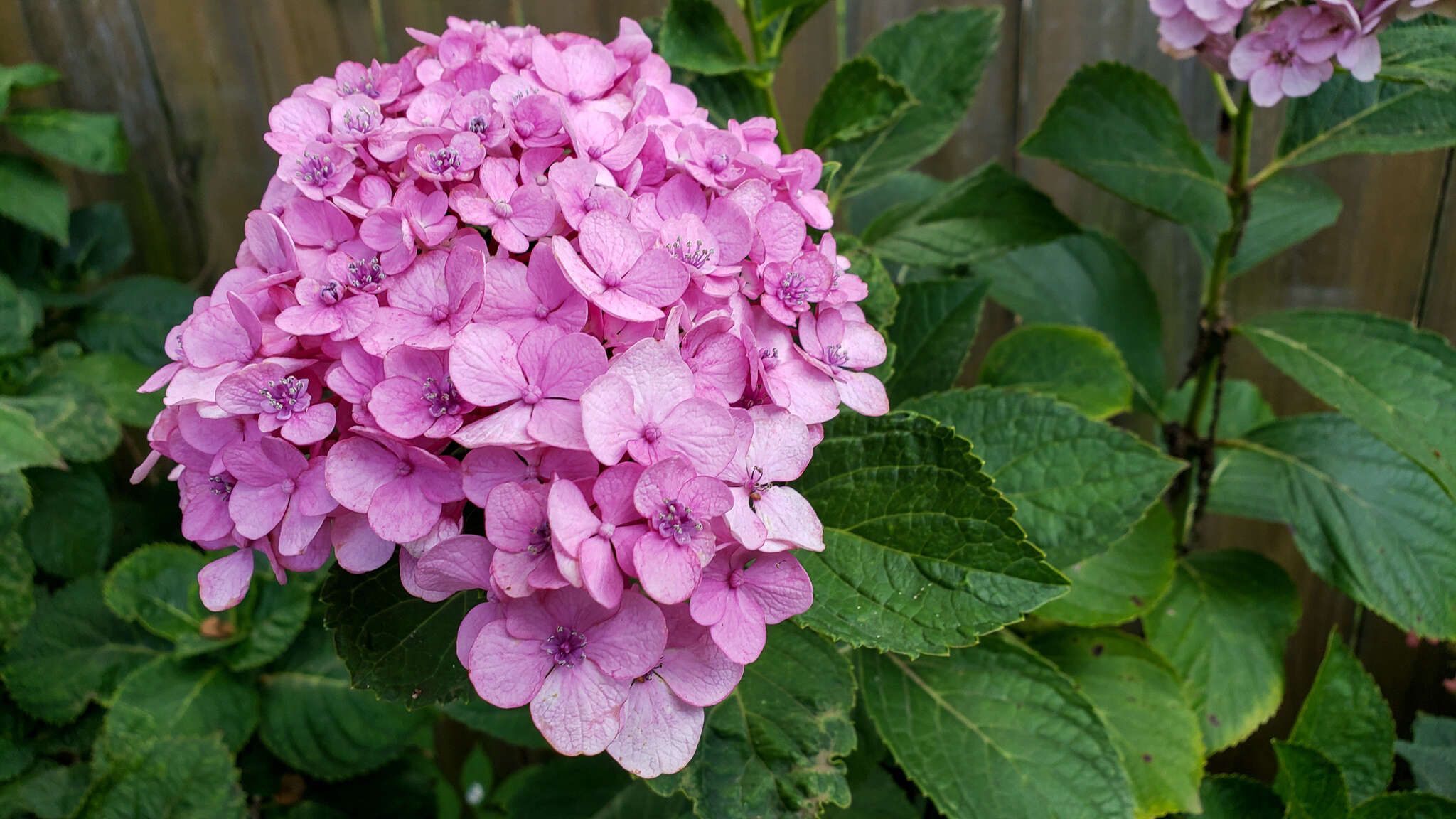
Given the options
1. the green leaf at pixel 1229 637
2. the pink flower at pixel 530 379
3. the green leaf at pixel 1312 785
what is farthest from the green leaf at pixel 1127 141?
the pink flower at pixel 530 379

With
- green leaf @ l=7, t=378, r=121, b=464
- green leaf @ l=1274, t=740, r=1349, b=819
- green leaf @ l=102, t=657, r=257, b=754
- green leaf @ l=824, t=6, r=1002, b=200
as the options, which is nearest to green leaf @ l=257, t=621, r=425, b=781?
green leaf @ l=102, t=657, r=257, b=754

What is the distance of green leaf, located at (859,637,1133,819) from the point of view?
27.3 inches

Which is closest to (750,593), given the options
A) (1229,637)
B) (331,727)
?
(1229,637)

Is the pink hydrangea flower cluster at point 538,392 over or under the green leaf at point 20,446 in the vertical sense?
over

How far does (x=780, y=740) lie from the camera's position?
574 mm

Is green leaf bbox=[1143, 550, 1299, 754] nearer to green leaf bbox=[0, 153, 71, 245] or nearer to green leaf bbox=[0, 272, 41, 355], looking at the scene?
green leaf bbox=[0, 272, 41, 355]

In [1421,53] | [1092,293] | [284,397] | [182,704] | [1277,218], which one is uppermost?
[1421,53]

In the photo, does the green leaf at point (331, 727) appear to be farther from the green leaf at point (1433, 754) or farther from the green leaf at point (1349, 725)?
the green leaf at point (1433, 754)

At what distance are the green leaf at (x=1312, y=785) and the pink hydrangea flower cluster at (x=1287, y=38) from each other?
A: 2.15ft

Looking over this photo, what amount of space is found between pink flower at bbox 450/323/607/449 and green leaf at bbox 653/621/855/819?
0.25m

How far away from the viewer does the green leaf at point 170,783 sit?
0.95 metres

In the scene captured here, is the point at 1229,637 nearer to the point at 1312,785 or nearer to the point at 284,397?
the point at 1312,785

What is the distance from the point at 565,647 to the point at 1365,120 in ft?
3.21

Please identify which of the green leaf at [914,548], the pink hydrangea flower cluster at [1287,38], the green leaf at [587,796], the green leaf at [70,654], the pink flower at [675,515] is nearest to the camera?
the pink flower at [675,515]
